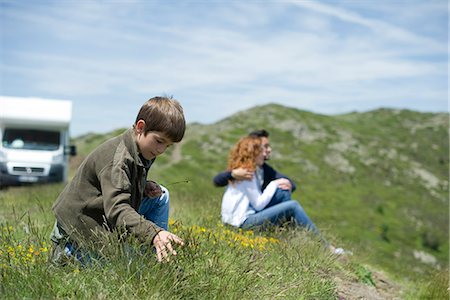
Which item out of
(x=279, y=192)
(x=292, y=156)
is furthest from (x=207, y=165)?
(x=279, y=192)

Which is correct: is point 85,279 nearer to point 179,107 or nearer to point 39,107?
point 179,107

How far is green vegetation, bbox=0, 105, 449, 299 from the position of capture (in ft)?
10.9

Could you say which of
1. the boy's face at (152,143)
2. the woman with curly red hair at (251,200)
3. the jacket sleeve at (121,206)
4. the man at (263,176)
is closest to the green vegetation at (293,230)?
the jacket sleeve at (121,206)

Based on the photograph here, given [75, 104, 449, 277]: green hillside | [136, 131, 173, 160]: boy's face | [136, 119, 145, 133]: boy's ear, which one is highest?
[136, 119, 145, 133]: boy's ear

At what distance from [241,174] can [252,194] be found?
11.9 inches

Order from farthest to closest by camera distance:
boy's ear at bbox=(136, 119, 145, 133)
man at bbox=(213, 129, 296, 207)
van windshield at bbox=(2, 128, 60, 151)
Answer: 1. van windshield at bbox=(2, 128, 60, 151)
2. man at bbox=(213, 129, 296, 207)
3. boy's ear at bbox=(136, 119, 145, 133)

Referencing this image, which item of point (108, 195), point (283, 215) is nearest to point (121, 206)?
point (108, 195)

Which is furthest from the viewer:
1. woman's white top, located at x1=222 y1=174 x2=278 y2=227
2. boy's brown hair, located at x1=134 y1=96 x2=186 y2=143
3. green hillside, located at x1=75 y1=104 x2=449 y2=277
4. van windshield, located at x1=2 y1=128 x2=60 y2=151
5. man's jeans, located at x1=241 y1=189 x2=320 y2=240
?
green hillside, located at x1=75 y1=104 x2=449 y2=277

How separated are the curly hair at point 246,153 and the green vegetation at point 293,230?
593 mm

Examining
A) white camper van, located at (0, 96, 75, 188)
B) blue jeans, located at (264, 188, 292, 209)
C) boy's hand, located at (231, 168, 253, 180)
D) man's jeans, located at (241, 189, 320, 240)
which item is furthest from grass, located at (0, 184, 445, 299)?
white camper van, located at (0, 96, 75, 188)

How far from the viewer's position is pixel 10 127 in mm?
18531

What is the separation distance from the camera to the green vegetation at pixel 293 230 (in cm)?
333

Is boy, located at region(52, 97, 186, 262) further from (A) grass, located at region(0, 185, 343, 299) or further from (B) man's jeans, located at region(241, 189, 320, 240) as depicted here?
(B) man's jeans, located at region(241, 189, 320, 240)

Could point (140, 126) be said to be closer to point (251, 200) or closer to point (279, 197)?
point (251, 200)
